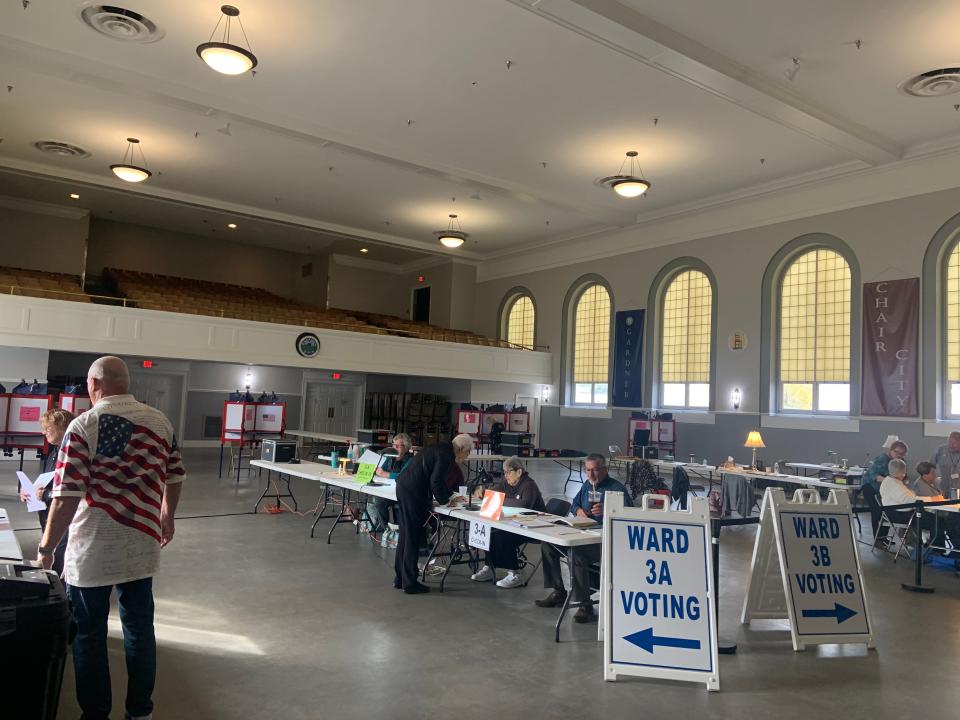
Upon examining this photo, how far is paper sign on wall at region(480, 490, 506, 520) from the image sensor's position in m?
5.82

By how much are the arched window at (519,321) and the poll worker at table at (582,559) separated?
46.8 feet

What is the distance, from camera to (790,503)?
16.7ft

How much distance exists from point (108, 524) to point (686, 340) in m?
15.0

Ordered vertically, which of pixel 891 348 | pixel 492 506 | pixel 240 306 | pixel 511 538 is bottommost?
pixel 511 538

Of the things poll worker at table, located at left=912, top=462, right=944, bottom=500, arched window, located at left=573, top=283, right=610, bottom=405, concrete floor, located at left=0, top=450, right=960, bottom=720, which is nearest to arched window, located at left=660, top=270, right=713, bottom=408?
arched window, located at left=573, top=283, right=610, bottom=405

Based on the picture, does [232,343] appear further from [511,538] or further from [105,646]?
[105,646]

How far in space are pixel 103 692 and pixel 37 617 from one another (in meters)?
0.93

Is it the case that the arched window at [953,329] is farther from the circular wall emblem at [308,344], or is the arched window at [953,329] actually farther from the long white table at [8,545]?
the long white table at [8,545]

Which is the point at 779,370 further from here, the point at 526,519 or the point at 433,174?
the point at 526,519

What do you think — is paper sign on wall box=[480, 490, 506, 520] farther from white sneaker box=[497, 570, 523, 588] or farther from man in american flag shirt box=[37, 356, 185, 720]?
man in american flag shirt box=[37, 356, 185, 720]

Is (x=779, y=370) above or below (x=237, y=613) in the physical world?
above

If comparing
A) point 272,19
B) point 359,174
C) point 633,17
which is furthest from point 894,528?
point 359,174

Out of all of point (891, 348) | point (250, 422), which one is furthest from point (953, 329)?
point (250, 422)

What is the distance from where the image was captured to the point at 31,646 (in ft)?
8.04
